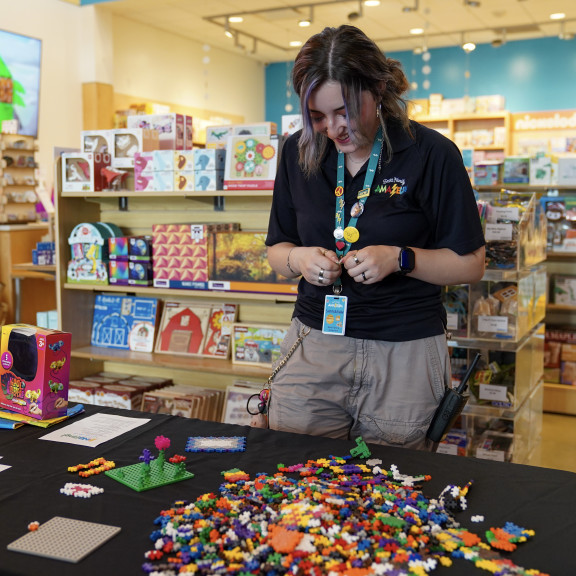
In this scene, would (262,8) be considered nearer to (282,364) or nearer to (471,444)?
(471,444)

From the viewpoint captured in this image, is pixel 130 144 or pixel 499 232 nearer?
pixel 499 232

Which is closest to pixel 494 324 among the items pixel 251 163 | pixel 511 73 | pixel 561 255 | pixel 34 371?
pixel 251 163

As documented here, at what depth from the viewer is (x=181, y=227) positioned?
3463mm

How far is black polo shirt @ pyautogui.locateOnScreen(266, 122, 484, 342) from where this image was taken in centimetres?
166

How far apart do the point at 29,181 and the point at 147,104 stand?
245cm

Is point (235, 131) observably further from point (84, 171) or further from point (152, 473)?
point (152, 473)

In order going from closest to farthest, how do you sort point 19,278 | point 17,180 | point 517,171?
point 517,171
point 19,278
point 17,180

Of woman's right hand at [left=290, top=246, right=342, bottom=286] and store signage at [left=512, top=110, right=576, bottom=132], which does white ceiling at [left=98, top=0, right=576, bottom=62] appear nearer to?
store signage at [left=512, top=110, right=576, bottom=132]

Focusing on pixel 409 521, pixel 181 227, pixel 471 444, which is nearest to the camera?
pixel 409 521

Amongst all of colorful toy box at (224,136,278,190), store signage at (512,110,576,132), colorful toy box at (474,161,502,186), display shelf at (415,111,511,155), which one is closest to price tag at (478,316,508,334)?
colorful toy box at (224,136,278,190)

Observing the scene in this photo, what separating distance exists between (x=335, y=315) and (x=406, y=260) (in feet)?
0.75

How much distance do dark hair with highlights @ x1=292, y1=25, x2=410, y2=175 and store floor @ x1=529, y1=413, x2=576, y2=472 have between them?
2.57 meters

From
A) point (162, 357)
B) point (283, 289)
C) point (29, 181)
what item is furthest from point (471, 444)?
point (29, 181)

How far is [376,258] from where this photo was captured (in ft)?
5.20
